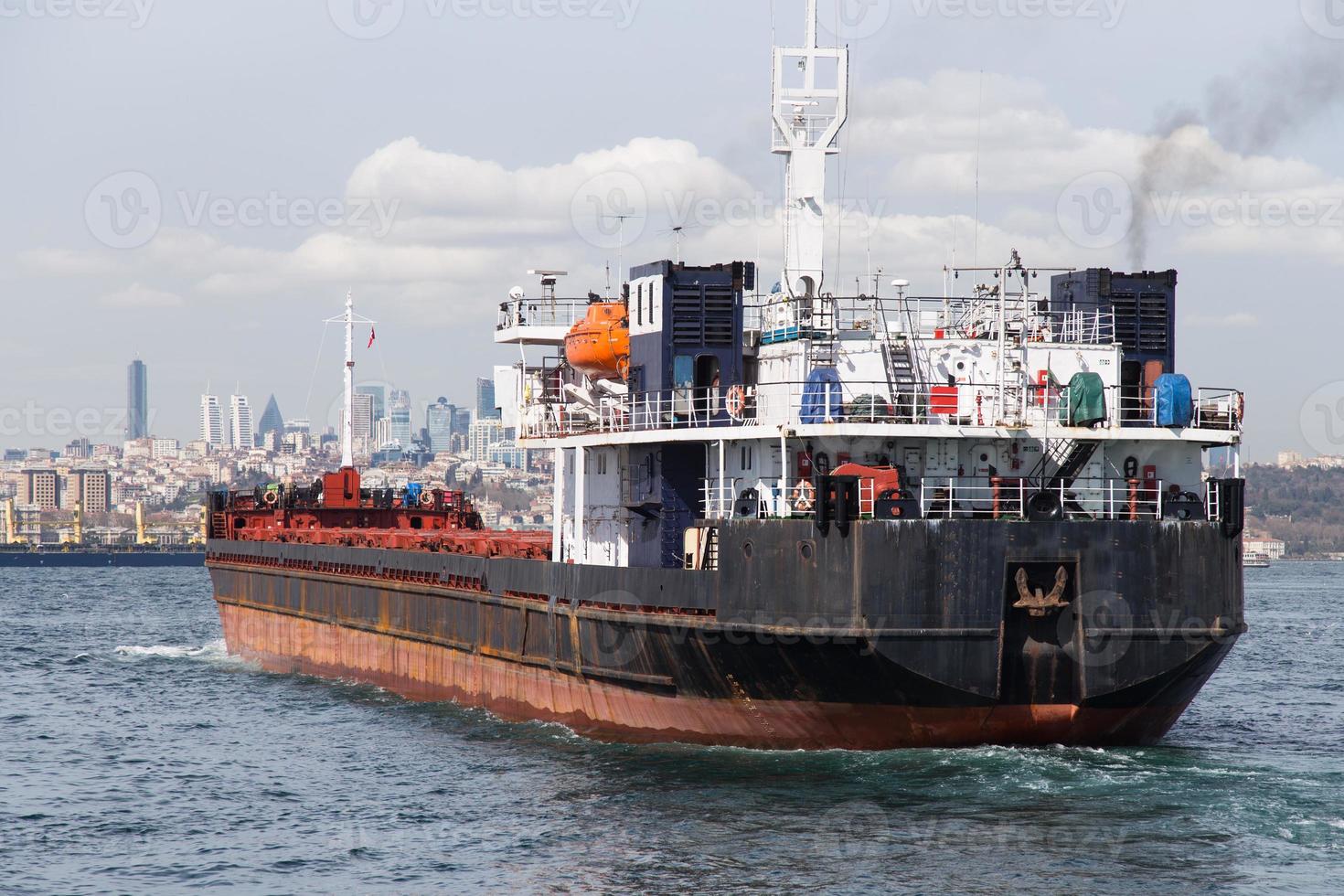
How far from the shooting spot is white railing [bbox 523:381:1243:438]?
2702cm

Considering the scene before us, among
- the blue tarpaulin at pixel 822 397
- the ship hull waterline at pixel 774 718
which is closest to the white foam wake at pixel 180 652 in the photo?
the ship hull waterline at pixel 774 718

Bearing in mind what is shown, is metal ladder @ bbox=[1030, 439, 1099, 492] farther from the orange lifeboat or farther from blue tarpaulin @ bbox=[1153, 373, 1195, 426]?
the orange lifeboat

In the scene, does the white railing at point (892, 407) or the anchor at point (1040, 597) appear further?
the white railing at point (892, 407)

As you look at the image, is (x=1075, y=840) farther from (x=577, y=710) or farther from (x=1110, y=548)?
(x=577, y=710)

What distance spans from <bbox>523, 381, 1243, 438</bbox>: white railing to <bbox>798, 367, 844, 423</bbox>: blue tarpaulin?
21mm

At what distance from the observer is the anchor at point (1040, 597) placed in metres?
24.9

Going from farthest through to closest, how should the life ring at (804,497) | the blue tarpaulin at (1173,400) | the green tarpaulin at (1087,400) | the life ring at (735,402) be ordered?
the life ring at (735,402), the blue tarpaulin at (1173,400), the green tarpaulin at (1087,400), the life ring at (804,497)

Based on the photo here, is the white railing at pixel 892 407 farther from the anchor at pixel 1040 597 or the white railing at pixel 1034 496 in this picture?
the anchor at pixel 1040 597

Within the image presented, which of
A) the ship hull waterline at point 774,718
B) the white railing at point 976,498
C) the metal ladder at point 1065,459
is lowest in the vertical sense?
the ship hull waterline at point 774,718

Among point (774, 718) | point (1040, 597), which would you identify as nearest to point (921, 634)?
point (1040, 597)

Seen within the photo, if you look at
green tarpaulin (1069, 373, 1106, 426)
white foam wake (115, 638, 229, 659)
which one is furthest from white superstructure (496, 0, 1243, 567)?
white foam wake (115, 638, 229, 659)

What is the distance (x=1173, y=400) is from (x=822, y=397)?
5699 millimetres

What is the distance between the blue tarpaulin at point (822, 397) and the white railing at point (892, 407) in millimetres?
21

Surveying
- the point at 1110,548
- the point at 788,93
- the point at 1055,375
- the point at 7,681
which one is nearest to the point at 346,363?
the point at 7,681
